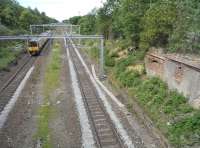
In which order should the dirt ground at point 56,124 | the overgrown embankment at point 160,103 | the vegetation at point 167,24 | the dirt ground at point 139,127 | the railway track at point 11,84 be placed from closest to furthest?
the overgrown embankment at point 160,103, the dirt ground at point 139,127, the dirt ground at point 56,124, the vegetation at point 167,24, the railway track at point 11,84

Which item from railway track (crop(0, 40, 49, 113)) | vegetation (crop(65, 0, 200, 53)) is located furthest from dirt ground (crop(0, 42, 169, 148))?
vegetation (crop(65, 0, 200, 53))

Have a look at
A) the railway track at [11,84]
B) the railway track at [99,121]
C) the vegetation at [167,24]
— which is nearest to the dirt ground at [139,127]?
the railway track at [99,121]

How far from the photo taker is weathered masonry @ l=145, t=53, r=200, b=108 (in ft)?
48.2

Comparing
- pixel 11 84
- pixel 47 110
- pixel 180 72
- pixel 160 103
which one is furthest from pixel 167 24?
pixel 11 84

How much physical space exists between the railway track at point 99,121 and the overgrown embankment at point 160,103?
201cm

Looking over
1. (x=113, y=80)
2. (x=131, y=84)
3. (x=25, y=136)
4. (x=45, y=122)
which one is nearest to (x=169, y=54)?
(x=131, y=84)

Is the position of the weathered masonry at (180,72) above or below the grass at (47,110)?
A: above

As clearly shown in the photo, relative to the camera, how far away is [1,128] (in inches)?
589

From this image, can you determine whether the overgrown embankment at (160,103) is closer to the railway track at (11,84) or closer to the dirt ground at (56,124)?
the dirt ground at (56,124)

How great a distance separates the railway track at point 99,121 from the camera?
13164mm

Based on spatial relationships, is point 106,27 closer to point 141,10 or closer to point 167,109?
point 141,10

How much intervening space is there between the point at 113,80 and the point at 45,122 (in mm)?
10344

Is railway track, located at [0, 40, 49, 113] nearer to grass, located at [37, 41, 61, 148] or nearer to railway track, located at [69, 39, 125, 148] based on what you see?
grass, located at [37, 41, 61, 148]

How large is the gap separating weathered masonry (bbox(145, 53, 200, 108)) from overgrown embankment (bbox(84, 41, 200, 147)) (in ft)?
1.36
